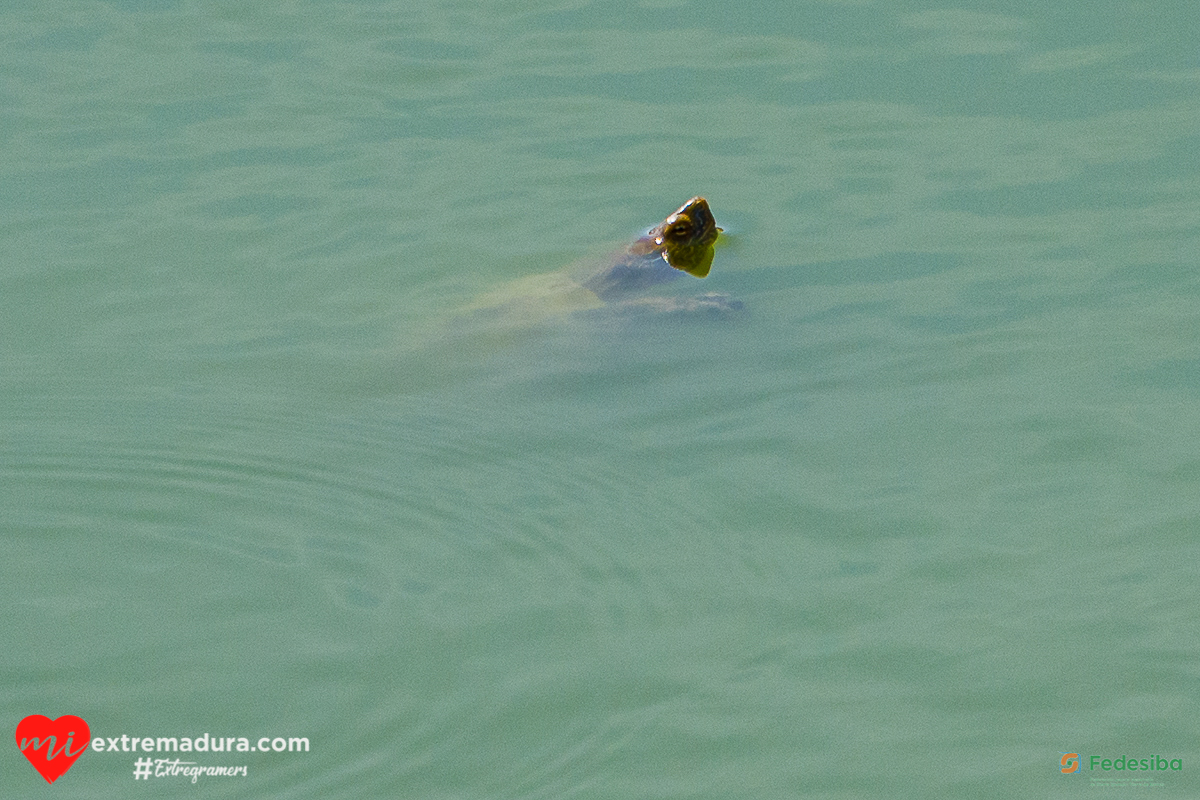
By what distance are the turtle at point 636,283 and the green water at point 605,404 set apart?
112 millimetres

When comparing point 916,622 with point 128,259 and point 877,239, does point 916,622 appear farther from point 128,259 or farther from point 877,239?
point 128,259

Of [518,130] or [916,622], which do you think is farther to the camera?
[518,130]

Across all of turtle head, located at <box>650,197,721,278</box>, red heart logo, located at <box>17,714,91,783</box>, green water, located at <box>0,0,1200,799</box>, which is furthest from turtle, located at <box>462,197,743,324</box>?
red heart logo, located at <box>17,714,91,783</box>

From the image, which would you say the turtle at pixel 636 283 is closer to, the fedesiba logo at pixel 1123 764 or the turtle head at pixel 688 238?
the turtle head at pixel 688 238

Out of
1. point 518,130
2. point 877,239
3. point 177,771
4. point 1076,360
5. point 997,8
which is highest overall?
point 997,8

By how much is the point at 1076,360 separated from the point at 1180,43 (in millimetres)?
3131

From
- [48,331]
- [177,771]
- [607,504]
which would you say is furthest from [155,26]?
[177,771]

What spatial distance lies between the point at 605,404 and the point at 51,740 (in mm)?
2007

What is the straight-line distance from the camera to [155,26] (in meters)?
7.50

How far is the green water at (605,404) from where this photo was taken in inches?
129

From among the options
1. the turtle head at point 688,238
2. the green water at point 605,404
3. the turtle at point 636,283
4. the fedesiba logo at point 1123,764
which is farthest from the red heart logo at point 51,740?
the turtle head at point 688,238

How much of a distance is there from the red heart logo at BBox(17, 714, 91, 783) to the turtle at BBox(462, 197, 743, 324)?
7.57 ft

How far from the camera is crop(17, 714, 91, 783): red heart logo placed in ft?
10.3

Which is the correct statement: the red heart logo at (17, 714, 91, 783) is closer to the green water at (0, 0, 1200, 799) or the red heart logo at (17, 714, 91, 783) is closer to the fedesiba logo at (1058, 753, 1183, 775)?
the green water at (0, 0, 1200, 799)
